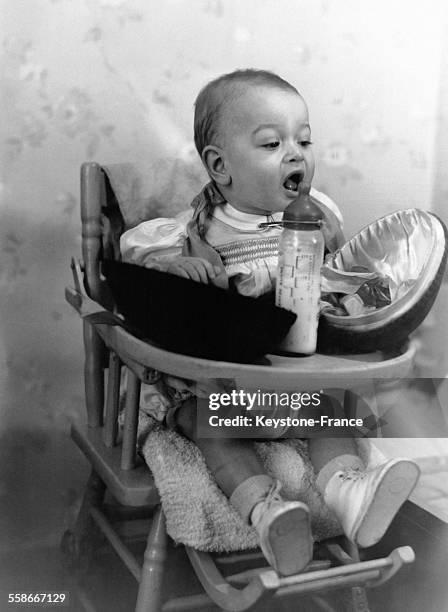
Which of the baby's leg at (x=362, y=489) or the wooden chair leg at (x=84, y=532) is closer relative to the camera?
the baby's leg at (x=362, y=489)

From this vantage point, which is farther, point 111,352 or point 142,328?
point 111,352

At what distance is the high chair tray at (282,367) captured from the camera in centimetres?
75

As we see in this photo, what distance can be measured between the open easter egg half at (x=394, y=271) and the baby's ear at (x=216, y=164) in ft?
0.52

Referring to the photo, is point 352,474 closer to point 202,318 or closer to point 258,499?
point 258,499

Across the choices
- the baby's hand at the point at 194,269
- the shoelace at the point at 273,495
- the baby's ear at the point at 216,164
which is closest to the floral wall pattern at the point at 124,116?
the baby's ear at the point at 216,164

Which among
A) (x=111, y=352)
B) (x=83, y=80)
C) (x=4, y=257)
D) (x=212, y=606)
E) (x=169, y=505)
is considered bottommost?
(x=212, y=606)

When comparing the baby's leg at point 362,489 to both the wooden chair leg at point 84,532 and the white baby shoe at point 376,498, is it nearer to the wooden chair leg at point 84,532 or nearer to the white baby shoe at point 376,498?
the white baby shoe at point 376,498

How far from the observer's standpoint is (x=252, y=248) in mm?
874

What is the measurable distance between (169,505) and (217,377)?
0.18 metres

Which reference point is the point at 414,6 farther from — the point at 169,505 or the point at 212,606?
the point at 212,606

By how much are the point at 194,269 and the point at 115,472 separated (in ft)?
0.86

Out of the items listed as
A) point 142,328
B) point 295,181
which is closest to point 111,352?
point 142,328

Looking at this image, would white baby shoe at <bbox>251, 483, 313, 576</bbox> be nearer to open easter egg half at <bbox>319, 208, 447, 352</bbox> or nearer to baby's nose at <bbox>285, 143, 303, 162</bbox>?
open easter egg half at <bbox>319, 208, 447, 352</bbox>

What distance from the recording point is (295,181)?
85cm
